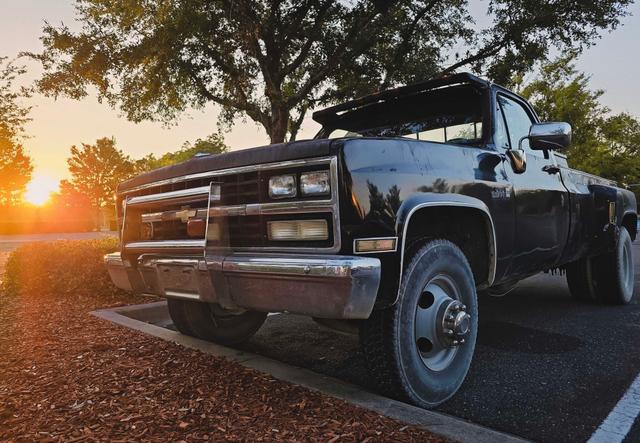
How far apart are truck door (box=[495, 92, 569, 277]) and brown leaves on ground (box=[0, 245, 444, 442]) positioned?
6.36 feet

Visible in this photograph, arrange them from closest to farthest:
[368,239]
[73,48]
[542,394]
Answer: [368,239], [542,394], [73,48]

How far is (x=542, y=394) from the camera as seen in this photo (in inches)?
111

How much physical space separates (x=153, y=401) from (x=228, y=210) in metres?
1.10

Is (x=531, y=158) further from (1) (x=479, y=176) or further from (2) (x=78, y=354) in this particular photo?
(2) (x=78, y=354)

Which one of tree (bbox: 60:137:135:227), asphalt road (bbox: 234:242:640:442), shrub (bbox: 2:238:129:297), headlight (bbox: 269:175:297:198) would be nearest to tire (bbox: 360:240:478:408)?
asphalt road (bbox: 234:242:640:442)

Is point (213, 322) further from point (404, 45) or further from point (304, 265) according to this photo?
point (404, 45)

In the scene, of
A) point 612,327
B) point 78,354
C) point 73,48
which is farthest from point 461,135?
point 73,48

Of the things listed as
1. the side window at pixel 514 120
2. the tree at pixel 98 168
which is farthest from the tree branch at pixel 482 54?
the tree at pixel 98 168

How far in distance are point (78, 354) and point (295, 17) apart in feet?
31.0

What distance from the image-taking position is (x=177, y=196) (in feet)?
9.28

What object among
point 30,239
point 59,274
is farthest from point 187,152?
point 59,274

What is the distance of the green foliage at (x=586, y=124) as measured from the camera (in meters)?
22.8

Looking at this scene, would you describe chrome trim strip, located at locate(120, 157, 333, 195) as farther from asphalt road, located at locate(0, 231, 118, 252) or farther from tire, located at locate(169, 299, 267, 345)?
asphalt road, located at locate(0, 231, 118, 252)

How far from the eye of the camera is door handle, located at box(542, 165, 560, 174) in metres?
3.99
